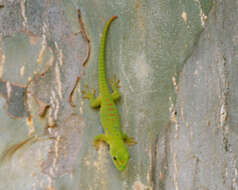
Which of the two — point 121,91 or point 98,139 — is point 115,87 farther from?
point 98,139

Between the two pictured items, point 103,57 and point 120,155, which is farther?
point 103,57

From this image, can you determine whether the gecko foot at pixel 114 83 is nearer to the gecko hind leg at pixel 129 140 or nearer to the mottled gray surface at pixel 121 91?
the mottled gray surface at pixel 121 91

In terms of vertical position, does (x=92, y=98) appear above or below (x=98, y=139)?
above

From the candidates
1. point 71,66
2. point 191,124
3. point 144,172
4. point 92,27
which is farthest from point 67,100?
point 191,124

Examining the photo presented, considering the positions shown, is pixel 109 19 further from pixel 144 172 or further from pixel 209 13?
pixel 144 172

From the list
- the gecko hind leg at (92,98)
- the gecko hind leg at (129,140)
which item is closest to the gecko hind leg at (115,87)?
the gecko hind leg at (92,98)

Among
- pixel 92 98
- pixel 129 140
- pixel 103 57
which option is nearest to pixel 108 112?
pixel 92 98

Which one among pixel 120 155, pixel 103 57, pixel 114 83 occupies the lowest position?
pixel 120 155

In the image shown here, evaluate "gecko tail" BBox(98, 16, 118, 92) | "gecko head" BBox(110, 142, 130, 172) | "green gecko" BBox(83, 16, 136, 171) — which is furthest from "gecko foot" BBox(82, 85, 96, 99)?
"gecko head" BBox(110, 142, 130, 172)
